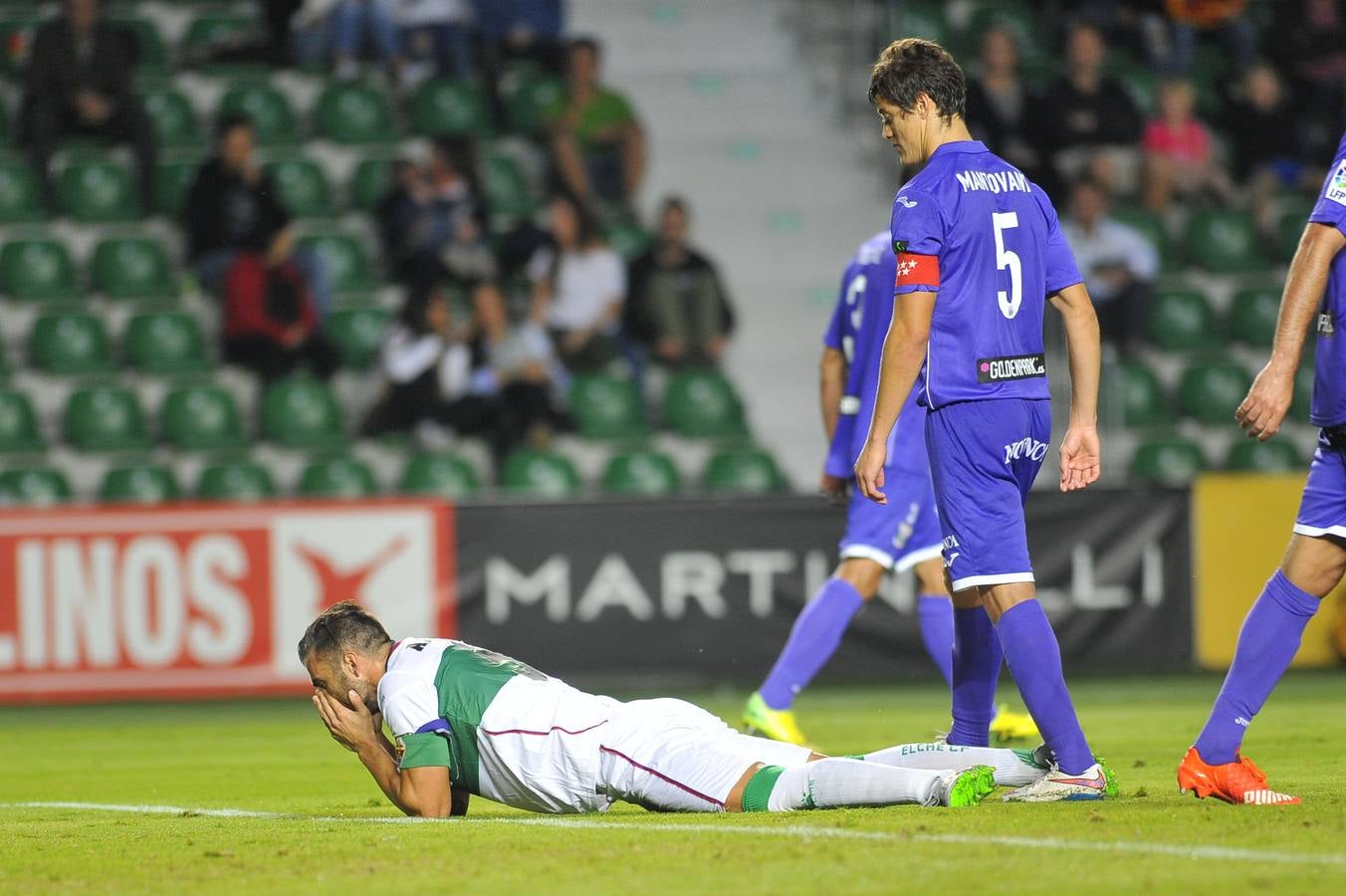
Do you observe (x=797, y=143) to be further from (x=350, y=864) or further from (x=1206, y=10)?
(x=350, y=864)

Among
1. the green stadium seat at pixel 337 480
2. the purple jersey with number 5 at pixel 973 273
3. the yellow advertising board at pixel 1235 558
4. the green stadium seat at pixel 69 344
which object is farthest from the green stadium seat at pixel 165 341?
the purple jersey with number 5 at pixel 973 273

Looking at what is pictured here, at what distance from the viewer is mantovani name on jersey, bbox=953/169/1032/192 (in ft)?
18.5

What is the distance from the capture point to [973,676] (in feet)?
20.2

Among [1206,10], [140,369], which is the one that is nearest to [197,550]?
[140,369]

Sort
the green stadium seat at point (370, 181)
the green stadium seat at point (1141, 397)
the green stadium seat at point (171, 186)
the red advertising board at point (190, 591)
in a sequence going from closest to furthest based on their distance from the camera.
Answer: the red advertising board at point (190, 591) → the green stadium seat at point (1141, 397) → the green stadium seat at point (171, 186) → the green stadium seat at point (370, 181)

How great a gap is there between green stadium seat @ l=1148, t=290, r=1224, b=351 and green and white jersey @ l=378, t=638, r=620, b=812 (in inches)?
418

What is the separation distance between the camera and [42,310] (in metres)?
14.3

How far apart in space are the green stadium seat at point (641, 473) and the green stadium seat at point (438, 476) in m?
0.95

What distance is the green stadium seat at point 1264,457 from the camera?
46.8ft

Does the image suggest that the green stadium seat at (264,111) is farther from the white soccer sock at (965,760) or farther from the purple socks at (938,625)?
the white soccer sock at (965,760)

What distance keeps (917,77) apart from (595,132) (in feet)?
32.6

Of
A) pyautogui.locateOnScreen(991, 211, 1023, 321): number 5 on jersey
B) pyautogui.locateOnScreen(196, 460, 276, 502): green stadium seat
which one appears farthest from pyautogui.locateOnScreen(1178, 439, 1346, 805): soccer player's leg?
pyautogui.locateOnScreen(196, 460, 276, 502): green stadium seat

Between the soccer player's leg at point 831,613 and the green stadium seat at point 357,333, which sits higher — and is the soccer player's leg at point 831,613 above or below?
below

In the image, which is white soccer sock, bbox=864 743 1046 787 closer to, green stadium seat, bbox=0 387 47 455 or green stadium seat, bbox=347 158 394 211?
green stadium seat, bbox=0 387 47 455
